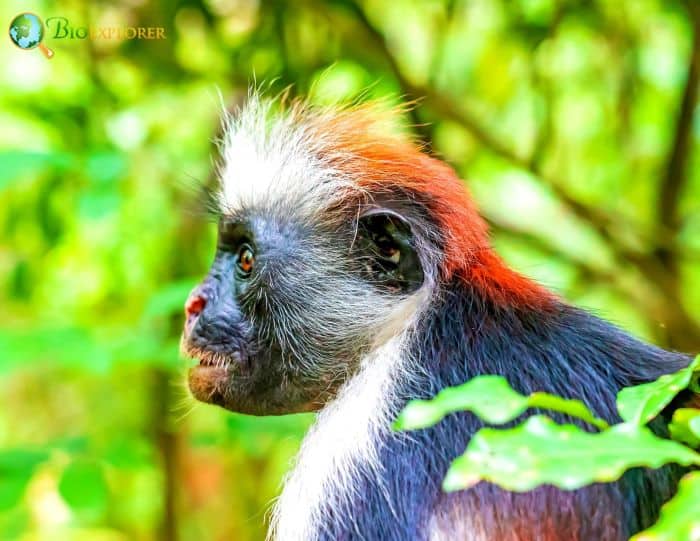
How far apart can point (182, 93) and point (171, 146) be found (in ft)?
1.20

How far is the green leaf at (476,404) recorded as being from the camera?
1.68m

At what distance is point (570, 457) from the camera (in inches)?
60.0

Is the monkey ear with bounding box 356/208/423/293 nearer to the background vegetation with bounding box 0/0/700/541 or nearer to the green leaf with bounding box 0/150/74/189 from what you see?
the background vegetation with bounding box 0/0/700/541

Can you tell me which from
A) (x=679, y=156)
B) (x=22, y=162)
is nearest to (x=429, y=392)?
(x=22, y=162)

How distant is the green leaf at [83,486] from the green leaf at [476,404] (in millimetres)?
2413

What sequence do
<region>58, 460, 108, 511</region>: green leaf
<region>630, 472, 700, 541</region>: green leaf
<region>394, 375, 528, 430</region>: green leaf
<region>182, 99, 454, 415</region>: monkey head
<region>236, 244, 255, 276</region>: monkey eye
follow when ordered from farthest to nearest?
<region>58, 460, 108, 511</region>: green leaf, <region>236, 244, 255, 276</region>: monkey eye, <region>182, 99, 454, 415</region>: monkey head, <region>394, 375, 528, 430</region>: green leaf, <region>630, 472, 700, 541</region>: green leaf

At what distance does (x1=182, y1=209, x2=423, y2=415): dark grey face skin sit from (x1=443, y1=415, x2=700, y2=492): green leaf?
184 centimetres

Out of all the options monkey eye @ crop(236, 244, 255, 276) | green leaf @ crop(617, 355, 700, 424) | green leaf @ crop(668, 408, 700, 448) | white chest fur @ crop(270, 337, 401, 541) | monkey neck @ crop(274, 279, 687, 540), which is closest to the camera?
green leaf @ crop(617, 355, 700, 424)

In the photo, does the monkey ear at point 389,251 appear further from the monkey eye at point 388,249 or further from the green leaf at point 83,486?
the green leaf at point 83,486

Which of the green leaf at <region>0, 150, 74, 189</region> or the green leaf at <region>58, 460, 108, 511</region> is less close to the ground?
the green leaf at <region>0, 150, 74, 189</region>

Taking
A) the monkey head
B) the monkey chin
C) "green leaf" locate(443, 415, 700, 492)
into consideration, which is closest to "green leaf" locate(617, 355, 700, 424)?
"green leaf" locate(443, 415, 700, 492)

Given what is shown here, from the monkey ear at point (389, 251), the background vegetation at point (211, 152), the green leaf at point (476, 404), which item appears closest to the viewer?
the green leaf at point (476, 404)

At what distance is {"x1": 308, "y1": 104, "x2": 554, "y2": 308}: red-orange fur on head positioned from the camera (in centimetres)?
307

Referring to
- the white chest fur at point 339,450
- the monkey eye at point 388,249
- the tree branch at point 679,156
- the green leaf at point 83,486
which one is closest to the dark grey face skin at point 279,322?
the monkey eye at point 388,249
